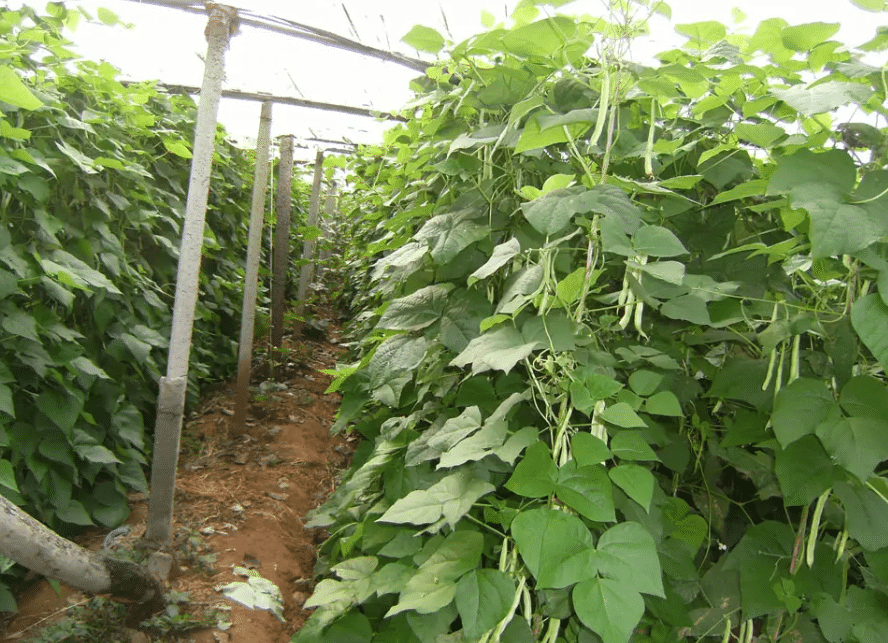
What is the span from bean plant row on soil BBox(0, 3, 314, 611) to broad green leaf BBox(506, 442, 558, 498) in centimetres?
161

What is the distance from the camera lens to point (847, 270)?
1116 millimetres

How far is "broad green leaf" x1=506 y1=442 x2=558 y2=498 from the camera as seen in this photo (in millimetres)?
1068

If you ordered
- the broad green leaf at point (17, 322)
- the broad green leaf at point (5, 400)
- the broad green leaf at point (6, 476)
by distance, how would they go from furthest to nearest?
the broad green leaf at point (17, 322) < the broad green leaf at point (5, 400) < the broad green leaf at point (6, 476)

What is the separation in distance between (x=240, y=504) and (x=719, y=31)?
9.63ft

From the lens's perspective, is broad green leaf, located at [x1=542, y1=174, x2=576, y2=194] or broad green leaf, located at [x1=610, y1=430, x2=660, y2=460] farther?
broad green leaf, located at [x1=542, y1=174, x2=576, y2=194]

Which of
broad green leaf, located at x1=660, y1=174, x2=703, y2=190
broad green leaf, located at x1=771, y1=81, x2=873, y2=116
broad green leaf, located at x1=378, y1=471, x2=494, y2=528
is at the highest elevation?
broad green leaf, located at x1=771, y1=81, x2=873, y2=116

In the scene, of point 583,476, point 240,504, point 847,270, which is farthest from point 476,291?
point 240,504

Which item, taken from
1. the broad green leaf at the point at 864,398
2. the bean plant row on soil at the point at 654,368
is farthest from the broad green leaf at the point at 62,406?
the broad green leaf at the point at 864,398

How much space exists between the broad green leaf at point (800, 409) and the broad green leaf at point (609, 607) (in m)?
0.35

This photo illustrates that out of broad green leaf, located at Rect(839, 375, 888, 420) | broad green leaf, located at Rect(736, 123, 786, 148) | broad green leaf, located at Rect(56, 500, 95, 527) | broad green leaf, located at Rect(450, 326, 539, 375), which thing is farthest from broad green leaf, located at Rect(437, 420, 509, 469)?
broad green leaf, located at Rect(56, 500, 95, 527)

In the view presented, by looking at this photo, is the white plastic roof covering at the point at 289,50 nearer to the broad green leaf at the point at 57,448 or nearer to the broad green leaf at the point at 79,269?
the broad green leaf at the point at 79,269

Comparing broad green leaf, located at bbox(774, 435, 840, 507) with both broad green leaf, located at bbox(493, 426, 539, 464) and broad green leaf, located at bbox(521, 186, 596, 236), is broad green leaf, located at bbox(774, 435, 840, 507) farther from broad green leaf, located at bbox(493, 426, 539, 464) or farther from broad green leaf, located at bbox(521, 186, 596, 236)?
broad green leaf, located at bbox(521, 186, 596, 236)

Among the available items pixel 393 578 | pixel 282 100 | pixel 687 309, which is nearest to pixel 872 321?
pixel 687 309

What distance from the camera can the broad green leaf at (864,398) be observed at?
1025mm
